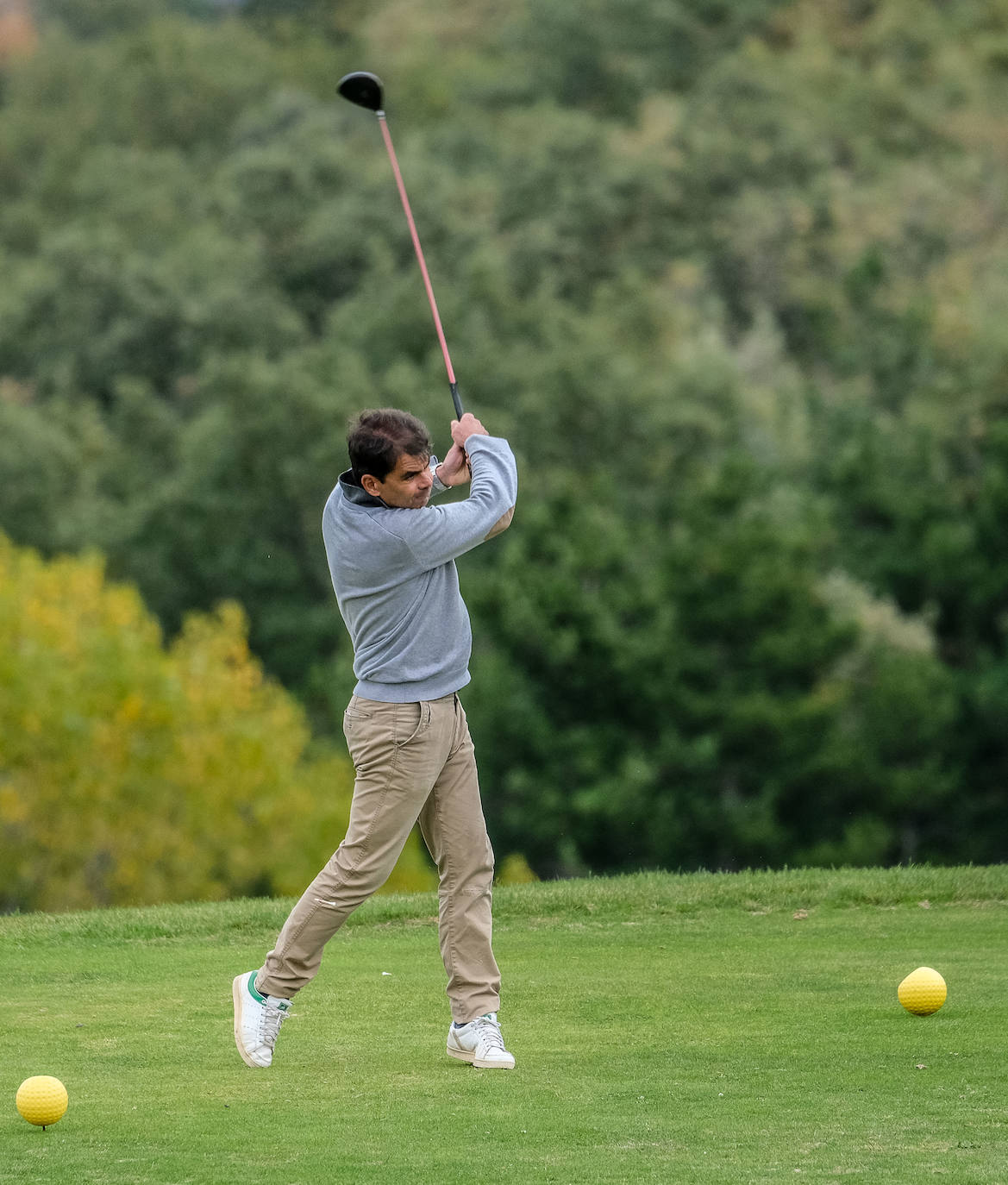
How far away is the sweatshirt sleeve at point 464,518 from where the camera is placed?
211 inches

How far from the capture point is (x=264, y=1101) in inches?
198

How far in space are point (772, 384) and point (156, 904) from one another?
43868mm

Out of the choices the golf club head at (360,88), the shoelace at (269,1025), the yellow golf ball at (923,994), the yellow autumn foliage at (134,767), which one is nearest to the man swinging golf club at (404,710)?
the shoelace at (269,1025)

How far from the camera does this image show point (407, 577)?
214 inches

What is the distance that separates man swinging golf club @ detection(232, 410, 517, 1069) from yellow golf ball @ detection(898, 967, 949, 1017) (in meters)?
1.38

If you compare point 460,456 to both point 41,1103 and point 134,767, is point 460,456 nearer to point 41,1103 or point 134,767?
point 41,1103

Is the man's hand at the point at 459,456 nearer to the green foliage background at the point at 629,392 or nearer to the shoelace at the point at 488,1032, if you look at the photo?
the shoelace at the point at 488,1032

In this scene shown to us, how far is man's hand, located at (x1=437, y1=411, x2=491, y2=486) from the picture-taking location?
573 cm

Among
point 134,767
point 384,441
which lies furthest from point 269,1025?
point 134,767

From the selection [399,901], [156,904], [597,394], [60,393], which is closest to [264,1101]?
[399,901]

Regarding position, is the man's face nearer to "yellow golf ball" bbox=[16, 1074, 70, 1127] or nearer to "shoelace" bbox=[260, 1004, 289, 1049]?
"shoelace" bbox=[260, 1004, 289, 1049]

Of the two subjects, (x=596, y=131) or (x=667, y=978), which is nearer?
(x=667, y=978)

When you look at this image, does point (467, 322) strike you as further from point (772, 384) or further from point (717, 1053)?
point (717, 1053)

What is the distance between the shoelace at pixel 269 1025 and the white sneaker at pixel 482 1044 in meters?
0.52
